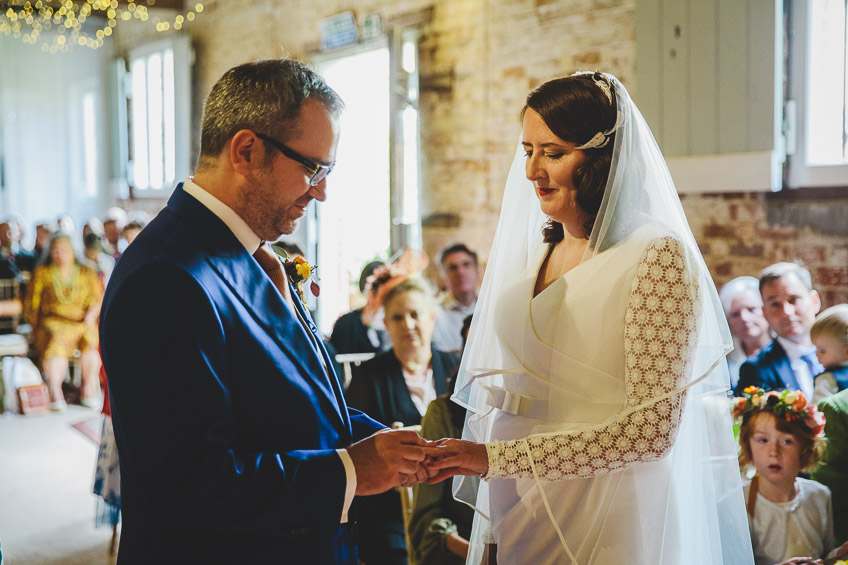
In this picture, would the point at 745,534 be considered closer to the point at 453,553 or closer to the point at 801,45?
the point at 453,553

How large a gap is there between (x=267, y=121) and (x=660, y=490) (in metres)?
1.17

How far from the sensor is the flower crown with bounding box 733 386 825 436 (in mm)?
2676

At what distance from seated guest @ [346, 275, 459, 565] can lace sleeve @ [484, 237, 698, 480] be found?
63.2 inches

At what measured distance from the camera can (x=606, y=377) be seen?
175 centimetres

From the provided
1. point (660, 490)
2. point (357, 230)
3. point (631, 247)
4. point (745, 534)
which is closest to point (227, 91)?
point (631, 247)

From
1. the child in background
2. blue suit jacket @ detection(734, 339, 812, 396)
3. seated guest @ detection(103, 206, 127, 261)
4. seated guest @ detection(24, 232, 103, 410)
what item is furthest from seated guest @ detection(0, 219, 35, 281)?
the child in background

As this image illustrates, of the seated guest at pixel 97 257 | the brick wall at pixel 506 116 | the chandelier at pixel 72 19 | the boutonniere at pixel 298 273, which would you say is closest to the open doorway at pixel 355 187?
the brick wall at pixel 506 116

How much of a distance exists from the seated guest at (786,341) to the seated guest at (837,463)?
568 mm

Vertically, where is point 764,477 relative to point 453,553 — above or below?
above

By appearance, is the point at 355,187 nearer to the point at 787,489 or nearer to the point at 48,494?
the point at 48,494

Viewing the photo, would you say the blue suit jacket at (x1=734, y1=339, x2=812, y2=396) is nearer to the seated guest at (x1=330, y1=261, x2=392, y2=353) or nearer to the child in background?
the child in background

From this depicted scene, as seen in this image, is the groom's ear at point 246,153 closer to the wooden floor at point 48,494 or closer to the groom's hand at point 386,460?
the groom's hand at point 386,460

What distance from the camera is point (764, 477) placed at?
270 centimetres

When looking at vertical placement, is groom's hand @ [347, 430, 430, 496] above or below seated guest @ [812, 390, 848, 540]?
above
